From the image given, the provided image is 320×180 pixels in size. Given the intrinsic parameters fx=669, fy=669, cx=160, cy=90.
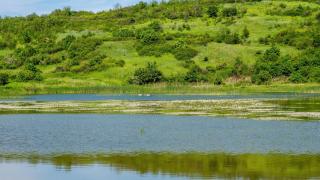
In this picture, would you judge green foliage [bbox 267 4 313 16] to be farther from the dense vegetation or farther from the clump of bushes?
the clump of bushes

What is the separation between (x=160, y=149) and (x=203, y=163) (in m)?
6.36

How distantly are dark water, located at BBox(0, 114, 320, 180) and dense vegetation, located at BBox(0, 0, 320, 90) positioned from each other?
70.9 m

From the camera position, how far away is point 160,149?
1677 inches

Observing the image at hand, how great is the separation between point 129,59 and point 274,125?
311 feet

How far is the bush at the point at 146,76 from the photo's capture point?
133 metres

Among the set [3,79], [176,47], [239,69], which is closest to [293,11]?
[176,47]

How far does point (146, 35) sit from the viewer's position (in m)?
→ 160

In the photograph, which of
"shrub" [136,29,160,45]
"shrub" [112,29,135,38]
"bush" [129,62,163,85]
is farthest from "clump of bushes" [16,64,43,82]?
"shrub" [112,29,135,38]

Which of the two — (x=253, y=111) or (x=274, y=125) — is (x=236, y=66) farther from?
(x=274, y=125)

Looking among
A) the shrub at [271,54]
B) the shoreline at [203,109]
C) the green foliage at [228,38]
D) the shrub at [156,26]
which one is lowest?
the shoreline at [203,109]

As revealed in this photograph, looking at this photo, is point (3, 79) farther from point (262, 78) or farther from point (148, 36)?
point (262, 78)

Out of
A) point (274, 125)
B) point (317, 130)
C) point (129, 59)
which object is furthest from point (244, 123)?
point (129, 59)

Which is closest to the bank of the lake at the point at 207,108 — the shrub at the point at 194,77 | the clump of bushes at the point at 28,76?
the shrub at the point at 194,77

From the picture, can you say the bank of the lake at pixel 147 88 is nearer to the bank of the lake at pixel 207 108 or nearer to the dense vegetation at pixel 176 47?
the dense vegetation at pixel 176 47
